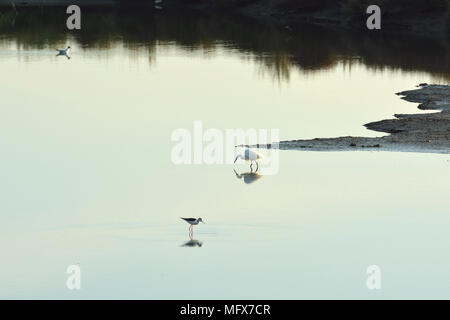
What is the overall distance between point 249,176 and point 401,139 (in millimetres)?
4058

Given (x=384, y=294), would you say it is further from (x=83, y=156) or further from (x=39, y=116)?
(x=39, y=116)

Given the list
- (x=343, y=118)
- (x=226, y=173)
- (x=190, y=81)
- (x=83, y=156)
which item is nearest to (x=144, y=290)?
(x=226, y=173)

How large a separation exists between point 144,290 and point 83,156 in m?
7.98

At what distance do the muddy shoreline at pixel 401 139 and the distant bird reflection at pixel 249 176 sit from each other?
6.83 feet

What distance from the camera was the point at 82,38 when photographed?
46.9 metres

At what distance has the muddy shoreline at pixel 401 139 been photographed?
19.3 meters

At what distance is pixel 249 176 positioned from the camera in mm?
17250

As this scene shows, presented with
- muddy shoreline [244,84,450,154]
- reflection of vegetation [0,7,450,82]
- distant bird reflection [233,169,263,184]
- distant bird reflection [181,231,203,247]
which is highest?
reflection of vegetation [0,7,450,82]

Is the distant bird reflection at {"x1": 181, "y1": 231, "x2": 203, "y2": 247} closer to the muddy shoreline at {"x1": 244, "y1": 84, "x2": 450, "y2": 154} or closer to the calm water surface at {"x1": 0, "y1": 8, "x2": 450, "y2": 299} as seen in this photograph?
the calm water surface at {"x1": 0, "y1": 8, "x2": 450, "y2": 299}

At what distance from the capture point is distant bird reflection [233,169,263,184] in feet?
55.7

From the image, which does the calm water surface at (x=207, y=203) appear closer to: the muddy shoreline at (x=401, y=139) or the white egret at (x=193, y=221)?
the white egret at (x=193, y=221)

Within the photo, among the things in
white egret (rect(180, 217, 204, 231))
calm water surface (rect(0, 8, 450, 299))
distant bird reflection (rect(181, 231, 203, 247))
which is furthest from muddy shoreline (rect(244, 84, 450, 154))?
distant bird reflection (rect(181, 231, 203, 247))

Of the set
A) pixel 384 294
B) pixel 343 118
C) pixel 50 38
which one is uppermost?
pixel 50 38

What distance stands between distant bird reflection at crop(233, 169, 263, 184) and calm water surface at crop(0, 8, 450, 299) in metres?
0.25
